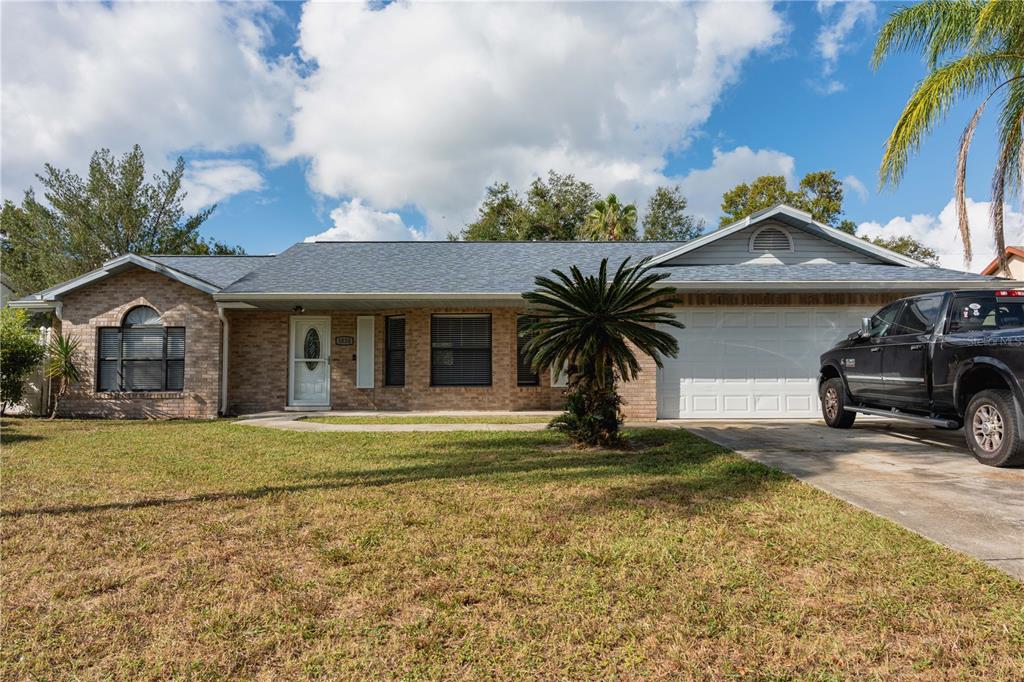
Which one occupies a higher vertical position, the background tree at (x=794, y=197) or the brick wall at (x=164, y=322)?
the background tree at (x=794, y=197)

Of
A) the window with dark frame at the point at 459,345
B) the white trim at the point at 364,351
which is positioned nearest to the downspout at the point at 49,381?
the white trim at the point at 364,351

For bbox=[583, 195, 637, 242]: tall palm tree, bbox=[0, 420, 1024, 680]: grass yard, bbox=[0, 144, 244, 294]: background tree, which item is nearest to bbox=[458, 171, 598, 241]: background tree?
bbox=[583, 195, 637, 242]: tall palm tree

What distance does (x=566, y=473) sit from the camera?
256 inches

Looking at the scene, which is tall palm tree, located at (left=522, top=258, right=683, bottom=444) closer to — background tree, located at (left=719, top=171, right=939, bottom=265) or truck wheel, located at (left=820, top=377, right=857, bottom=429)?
truck wheel, located at (left=820, top=377, right=857, bottom=429)

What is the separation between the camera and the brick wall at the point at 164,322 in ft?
43.3

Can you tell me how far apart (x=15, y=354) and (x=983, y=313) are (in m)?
18.1

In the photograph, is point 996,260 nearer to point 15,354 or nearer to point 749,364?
point 749,364

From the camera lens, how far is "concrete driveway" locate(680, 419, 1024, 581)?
414cm

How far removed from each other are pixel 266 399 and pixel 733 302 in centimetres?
1139

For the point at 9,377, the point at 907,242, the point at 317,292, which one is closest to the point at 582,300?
the point at 317,292

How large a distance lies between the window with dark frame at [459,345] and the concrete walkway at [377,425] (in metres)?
1.08

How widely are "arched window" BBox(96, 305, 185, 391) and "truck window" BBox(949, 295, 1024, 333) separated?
48.8ft

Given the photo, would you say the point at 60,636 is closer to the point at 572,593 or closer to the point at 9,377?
the point at 572,593

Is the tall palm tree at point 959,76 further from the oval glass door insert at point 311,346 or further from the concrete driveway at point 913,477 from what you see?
the oval glass door insert at point 311,346
